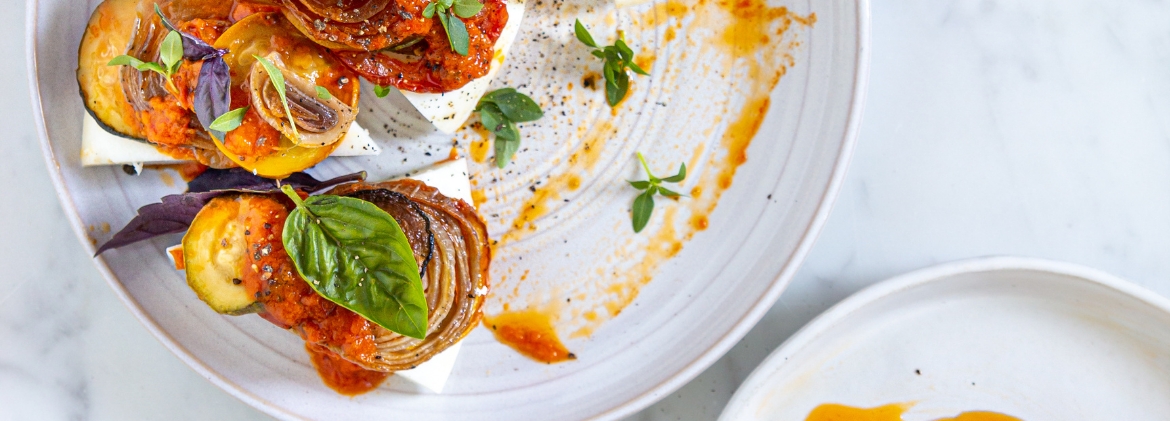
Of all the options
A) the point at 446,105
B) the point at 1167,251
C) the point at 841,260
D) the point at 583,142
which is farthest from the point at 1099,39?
the point at 446,105

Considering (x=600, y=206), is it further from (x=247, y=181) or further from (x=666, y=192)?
(x=247, y=181)

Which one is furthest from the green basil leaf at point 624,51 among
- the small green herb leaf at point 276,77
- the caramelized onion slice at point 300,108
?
the small green herb leaf at point 276,77

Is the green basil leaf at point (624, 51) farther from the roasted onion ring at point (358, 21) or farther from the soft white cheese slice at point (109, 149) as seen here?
the soft white cheese slice at point (109, 149)

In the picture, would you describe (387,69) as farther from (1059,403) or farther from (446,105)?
(1059,403)

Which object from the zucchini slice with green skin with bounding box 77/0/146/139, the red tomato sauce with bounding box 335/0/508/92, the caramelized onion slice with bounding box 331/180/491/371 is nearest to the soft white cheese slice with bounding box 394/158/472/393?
the caramelized onion slice with bounding box 331/180/491/371

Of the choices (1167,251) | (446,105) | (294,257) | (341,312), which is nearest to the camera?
(294,257)

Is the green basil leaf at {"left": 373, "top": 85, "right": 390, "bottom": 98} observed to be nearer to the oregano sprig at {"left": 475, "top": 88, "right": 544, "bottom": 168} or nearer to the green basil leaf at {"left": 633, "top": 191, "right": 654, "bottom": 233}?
the oregano sprig at {"left": 475, "top": 88, "right": 544, "bottom": 168}

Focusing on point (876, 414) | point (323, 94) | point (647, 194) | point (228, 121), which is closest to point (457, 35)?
point (323, 94)
